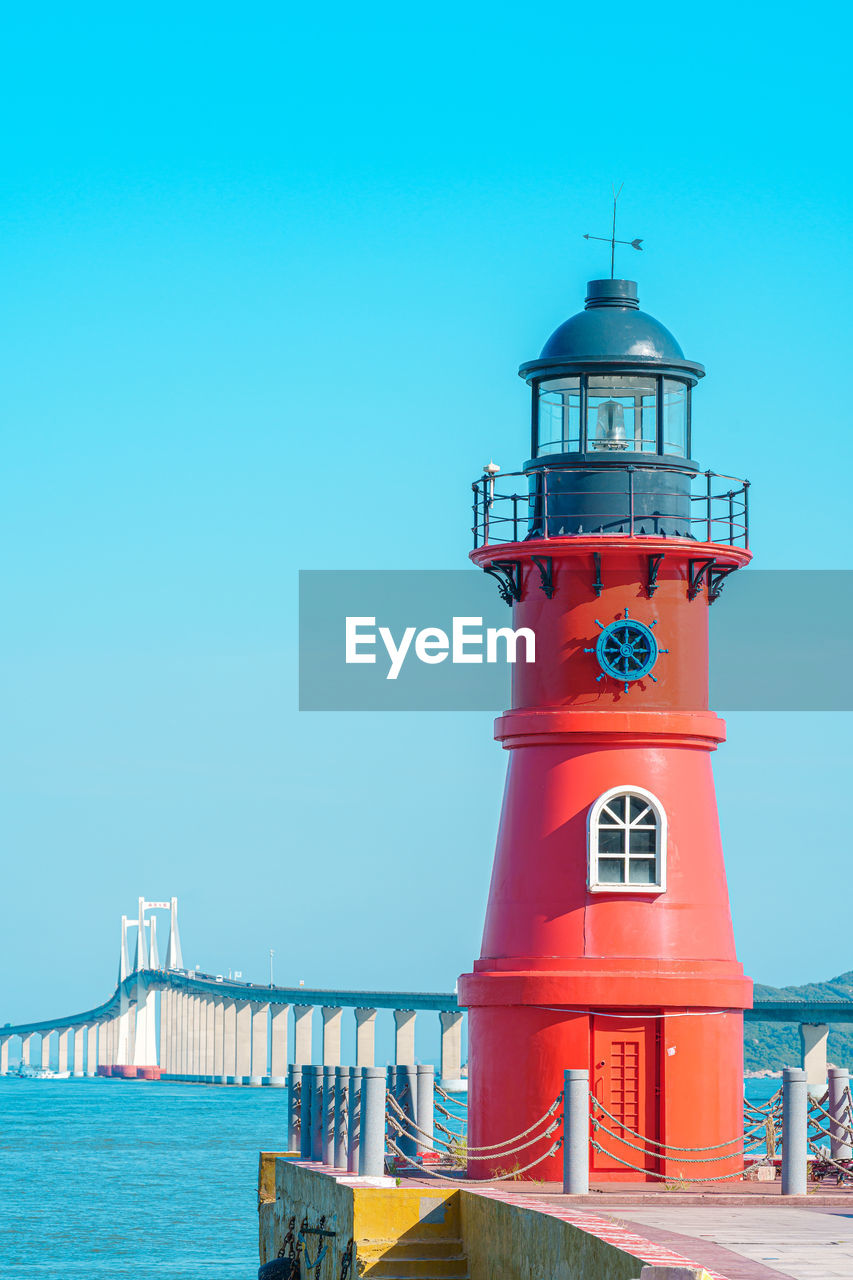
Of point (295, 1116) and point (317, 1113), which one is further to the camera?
point (295, 1116)

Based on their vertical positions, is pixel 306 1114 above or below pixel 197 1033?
above

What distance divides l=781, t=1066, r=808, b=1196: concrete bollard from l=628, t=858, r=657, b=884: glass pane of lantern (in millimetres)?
2629

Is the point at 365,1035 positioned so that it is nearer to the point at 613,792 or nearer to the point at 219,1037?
the point at 219,1037

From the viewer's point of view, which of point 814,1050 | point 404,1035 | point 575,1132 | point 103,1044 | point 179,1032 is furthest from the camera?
point 103,1044

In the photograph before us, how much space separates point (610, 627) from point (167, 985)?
143 metres

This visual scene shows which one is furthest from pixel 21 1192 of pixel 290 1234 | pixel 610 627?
pixel 610 627

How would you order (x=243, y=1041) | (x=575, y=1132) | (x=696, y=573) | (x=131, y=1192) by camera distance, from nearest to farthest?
1. (x=575, y=1132)
2. (x=696, y=573)
3. (x=131, y=1192)
4. (x=243, y=1041)

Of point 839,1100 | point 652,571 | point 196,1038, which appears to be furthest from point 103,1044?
point 652,571

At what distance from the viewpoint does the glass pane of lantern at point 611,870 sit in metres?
21.1

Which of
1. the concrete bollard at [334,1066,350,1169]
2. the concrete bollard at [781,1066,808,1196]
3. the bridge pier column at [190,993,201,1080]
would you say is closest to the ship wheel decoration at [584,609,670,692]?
the concrete bollard at [781,1066,808,1196]

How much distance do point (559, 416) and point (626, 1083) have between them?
7102 mm

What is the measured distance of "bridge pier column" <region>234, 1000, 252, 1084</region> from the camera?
14625 cm

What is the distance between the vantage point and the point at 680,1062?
20.8 metres

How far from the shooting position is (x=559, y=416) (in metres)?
22.2
